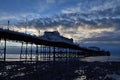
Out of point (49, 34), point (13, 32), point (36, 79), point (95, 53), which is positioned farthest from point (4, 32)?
point (95, 53)

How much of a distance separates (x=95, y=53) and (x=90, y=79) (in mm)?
174569

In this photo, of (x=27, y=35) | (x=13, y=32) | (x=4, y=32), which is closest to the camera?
(x=4, y=32)

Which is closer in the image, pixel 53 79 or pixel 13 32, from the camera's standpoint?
pixel 53 79

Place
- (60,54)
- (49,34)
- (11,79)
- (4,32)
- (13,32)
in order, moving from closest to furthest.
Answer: (11,79) → (4,32) → (13,32) → (49,34) → (60,54)

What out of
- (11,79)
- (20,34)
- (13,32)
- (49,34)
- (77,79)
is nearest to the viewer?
(11,79)

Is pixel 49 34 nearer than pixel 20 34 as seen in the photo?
No

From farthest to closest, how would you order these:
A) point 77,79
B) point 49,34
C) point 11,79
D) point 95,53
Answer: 1. point 95,53
2. point 49,34
3. point 77,79
4. point 11,79

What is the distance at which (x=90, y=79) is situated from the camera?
24266mm

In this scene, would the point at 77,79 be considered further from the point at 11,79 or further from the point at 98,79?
the point at 11,79

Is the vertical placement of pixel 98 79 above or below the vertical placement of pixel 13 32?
below

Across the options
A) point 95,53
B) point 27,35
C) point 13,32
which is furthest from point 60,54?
point 95,53

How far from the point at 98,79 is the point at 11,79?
294 inches

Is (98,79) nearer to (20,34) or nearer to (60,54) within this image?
(20,34)

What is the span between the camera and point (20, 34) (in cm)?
5688
